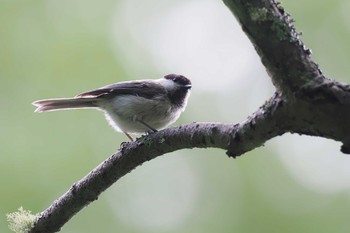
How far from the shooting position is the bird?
4070 mm

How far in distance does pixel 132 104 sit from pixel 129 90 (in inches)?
6.4

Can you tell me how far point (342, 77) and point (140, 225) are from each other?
9.19 ft

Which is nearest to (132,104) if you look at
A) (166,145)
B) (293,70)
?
(166,145)

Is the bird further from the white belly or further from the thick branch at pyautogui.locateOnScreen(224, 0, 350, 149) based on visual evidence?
the thick branch at pyautogui.locateOnScreen(224, 0, 350, 149)

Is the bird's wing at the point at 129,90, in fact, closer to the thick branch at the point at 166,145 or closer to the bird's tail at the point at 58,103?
the bird's tail at the point at 58,103

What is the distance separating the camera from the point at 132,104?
4082 mm

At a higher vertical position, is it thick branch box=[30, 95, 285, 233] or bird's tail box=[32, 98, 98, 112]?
bird's tail box=[32, 98, 98, 112]

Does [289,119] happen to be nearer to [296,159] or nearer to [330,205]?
[330,205]

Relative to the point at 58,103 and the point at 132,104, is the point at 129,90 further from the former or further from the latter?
the point at 58,103

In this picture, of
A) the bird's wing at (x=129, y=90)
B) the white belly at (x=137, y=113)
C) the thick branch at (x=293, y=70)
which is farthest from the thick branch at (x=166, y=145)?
the bird's wing at (x=129, y=90)

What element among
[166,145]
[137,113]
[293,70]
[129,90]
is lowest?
[293,70]

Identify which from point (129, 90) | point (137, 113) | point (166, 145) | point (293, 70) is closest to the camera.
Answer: point (293, 70)

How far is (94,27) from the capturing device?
A: 7.36 m

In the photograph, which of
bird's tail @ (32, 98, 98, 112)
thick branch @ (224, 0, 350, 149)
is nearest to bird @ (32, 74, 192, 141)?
bird's tail @ (32, 98, 98, 112)
